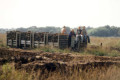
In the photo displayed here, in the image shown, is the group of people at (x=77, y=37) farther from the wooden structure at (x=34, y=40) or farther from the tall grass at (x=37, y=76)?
the tall grass at (x=37, y=76)

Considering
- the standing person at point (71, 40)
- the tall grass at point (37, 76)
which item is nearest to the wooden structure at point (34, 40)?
the standing person at point (71, 40)

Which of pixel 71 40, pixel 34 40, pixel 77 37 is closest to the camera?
pixel 77 37

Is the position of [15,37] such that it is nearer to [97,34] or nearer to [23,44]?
[23,44]

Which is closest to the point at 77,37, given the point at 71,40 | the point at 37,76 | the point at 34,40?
the point at 71,40

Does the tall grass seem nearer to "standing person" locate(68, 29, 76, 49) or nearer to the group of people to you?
the group of people

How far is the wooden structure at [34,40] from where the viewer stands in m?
16.5

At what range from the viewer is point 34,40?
1809cm

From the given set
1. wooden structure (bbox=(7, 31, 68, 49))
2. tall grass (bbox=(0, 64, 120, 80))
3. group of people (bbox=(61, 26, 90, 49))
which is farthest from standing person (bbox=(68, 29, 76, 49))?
tall grass (bbox=(0, 64, 120, 80))

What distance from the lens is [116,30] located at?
7431 cm

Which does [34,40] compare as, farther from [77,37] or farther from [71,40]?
[77,37]

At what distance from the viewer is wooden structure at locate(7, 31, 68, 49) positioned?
1648 cm

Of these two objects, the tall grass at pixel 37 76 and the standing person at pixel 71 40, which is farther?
the standing person at pixel 71 40

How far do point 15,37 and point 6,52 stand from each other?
6.40 metres

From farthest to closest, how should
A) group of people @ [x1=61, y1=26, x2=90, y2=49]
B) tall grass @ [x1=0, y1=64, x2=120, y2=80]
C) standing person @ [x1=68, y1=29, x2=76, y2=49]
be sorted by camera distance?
standing person @ [x1=68, y1=29, x2=76, y2=49], group of people @ [x1=61, y1=26, x2=90, y2=49], tall grass @ [x1=0, y1=64, x2=120, y2=80]
